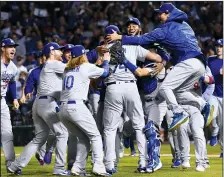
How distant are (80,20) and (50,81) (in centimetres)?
1420

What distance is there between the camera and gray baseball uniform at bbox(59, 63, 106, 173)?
36.1 ft

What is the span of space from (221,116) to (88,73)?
19.5 ft

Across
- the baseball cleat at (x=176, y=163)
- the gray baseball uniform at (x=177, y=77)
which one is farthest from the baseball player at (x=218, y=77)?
the gray baseball uniform at (x=177, y=77)

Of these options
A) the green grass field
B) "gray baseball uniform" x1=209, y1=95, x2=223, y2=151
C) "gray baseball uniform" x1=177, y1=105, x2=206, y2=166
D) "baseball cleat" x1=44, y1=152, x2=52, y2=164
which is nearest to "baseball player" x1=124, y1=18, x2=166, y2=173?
the green grass field

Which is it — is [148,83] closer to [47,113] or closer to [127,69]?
[127,69]

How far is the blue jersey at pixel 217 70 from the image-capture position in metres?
15.5

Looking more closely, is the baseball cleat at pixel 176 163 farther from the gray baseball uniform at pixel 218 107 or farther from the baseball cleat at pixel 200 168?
the gray baseball uniform at pixel 218 107

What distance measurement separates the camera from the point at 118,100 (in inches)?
458

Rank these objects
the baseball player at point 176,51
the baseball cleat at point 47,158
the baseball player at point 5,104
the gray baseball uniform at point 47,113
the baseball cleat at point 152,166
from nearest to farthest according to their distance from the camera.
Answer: the baseball player at point 176,51, the baseball cleat at point 152,166, the gray baseball uniform at point 47,113, the baseball player at point 5,104, the baseball cleat at point 47,158

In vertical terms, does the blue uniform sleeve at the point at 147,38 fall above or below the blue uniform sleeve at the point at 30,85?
above

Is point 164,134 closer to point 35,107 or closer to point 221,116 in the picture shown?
Result: point 221,116

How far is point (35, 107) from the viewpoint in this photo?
12258 millimetres

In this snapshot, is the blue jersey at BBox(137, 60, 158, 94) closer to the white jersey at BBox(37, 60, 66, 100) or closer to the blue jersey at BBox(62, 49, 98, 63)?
the blue jersey at BBox(62, 49, 98, 63)

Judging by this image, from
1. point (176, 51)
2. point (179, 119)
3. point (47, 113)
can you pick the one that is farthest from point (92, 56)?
point (179, 119)
